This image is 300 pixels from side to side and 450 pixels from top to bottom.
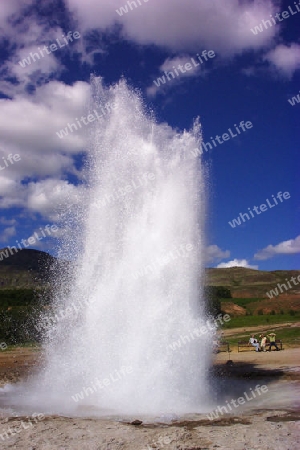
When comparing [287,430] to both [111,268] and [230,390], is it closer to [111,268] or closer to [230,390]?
[230,390]

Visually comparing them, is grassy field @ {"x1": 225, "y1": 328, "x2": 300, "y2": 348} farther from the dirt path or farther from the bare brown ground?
the bare brown ground

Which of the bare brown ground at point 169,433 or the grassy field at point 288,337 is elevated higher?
the bare brown ground at point 169,433

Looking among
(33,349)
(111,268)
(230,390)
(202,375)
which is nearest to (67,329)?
(111,268)

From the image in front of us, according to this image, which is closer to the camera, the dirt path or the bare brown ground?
the bare brown ground

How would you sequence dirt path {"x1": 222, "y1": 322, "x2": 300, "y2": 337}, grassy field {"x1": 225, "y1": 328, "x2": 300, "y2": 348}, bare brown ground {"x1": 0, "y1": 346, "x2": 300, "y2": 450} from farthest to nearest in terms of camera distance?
dirt path {"x1": 222, "y1": 322, "x2": 300, "y2": 337} < grassy field {"x1": 225, "y1": 328, "x2": 300, "y2": 348} < bare brown ground {"x1": 0, "y1": 346, "x2": 300, "y2": 450}

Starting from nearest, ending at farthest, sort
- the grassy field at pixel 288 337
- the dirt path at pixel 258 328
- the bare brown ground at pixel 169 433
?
the bare brown ground at pixel 169 433 → the grassy field at pixel 288 337 → the dirt path at pixel 258 328

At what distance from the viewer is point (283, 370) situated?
20.4m

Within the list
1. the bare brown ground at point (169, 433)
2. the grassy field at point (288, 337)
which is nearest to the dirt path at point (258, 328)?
the grassy field at point (288, 337)

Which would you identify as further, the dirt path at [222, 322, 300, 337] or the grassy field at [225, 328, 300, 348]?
the dirt path at [222, 322, 300, 337]

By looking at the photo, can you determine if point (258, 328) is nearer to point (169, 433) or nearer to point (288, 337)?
point (288, 337)

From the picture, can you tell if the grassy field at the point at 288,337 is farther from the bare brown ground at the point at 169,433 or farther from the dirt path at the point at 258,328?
the bare brown ground at the point at 169,433

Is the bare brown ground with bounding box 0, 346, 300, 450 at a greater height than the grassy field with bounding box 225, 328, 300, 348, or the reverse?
the bare brown ground with bounding box 0, 346, 300, 450

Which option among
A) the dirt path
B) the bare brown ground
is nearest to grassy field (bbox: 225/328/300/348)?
the dirt path

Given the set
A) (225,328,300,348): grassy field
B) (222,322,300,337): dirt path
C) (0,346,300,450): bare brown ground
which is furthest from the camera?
(222,322,300,337): dirt path
